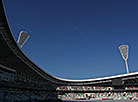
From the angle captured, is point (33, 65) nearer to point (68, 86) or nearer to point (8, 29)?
point (8, 29)

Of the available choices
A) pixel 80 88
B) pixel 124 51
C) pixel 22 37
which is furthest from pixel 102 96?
pixel 22 37

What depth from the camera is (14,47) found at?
90.6 feet

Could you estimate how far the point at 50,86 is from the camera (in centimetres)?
6412

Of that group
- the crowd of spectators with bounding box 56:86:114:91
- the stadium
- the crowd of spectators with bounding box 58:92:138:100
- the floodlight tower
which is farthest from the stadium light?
the floodlight tower

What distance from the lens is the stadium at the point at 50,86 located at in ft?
119

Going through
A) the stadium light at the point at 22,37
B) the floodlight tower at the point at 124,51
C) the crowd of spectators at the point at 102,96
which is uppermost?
the stadium light at the point at 22,37

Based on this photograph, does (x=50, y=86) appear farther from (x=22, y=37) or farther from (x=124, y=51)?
(x=124, y=51)

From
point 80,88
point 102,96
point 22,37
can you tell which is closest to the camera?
point 102,96

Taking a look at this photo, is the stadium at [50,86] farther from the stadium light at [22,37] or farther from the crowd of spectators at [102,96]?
the stadium light at [22,37]

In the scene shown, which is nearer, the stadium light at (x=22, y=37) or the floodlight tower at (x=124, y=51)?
the stadium light at (x=22, y=37)

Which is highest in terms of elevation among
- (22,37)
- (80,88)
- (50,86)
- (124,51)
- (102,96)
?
(22,37)

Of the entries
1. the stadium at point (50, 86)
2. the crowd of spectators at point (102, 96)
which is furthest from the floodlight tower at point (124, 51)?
the crowd of spectators at point (102, 96)

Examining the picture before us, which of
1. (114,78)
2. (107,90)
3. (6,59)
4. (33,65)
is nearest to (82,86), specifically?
(107,90)

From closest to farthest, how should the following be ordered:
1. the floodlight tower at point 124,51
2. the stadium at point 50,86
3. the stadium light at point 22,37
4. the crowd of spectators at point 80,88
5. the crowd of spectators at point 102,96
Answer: the stadium at point 50,86, the crowd of spectators at point 102,96, the crowd of spectators at point 80,88, the stadium light at point 22,37, the floodlight tower at point 124,51
